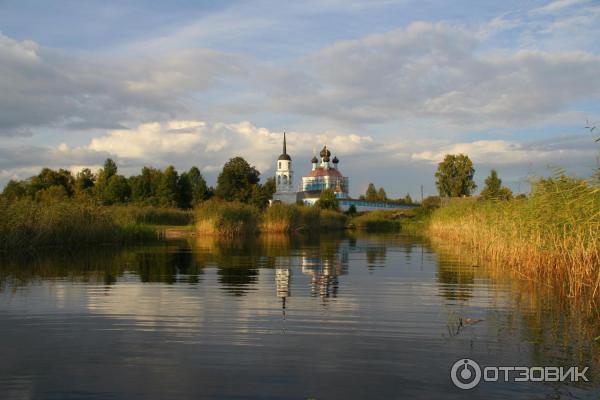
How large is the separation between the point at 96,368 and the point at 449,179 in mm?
91448

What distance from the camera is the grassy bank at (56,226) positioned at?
22734 millimetres

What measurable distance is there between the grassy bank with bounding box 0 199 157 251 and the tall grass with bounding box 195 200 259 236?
9.01 m

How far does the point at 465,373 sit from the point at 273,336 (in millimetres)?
3044

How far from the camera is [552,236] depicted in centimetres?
1426

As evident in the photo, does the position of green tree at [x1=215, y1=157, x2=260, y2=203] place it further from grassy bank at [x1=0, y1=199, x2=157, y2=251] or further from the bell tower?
grassy bank at [x1=0, y1=199, x2=157, y2=251]

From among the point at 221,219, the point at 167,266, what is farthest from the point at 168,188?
the point at 167,266

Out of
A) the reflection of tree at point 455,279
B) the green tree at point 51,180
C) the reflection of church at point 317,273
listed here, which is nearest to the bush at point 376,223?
the green tree at point 51,180

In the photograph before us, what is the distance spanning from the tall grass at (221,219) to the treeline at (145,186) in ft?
125

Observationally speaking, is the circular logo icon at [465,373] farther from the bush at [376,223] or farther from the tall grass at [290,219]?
the bush at [376,223]

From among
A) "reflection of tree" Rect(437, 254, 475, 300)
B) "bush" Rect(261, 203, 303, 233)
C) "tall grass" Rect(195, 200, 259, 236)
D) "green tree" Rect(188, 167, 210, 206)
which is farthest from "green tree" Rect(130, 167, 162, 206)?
"reflection of tree" Rect(437, 254, 475, 300)

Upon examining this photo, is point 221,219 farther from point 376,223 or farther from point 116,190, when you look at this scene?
point 116,190

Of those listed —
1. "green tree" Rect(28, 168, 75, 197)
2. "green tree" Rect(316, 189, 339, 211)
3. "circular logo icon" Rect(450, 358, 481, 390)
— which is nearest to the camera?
"circular logo icon" Rect(450, 358, 481, 390)

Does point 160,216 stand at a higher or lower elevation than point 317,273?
higher

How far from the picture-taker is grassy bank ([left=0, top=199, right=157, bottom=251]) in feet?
74.6
